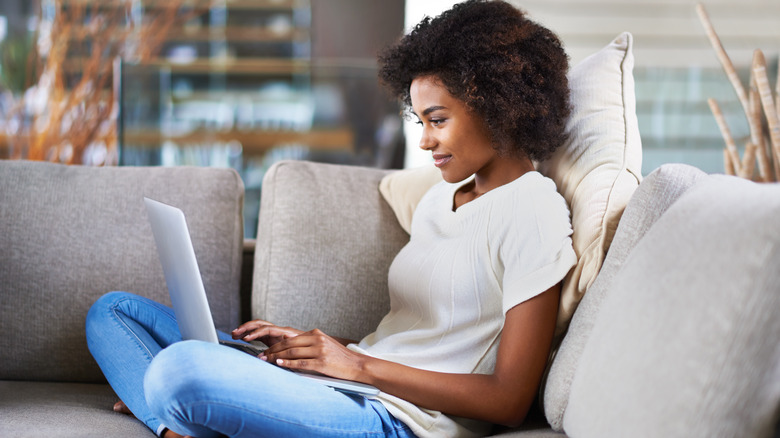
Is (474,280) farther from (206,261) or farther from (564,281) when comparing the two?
(206,261)

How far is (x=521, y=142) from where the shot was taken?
50.9 inches

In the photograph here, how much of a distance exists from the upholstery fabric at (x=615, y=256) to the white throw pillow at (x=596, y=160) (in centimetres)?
4

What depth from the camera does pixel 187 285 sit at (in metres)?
1.09

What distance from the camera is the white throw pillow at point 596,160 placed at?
115cm

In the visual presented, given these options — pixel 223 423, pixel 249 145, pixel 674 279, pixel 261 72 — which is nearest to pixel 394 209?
pixel 223 423

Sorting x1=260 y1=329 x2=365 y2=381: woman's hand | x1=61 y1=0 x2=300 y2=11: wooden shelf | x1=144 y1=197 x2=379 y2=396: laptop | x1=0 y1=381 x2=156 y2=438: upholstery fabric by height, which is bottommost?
x1=0 y1=381 x2=156 y2=438: upholstery fabric

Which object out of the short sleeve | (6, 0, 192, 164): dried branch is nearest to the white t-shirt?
the short sleeve

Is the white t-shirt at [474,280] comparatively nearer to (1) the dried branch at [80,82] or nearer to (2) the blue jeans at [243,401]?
(2) the blue jeans at [243,401]

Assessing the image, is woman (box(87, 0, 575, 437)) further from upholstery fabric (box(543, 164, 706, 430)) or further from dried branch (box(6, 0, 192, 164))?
dried branch (box(6, 0, 192, 164))

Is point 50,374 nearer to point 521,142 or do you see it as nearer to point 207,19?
point 521,142

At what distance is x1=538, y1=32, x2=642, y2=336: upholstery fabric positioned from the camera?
3.76 ft

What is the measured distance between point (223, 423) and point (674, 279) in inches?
23.6

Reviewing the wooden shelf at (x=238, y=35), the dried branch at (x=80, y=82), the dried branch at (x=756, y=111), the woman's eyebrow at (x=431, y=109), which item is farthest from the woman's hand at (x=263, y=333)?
the wooden shelf at (x=238, y=35)

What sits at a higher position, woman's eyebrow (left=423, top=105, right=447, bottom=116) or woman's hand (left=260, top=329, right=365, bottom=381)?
woman's eyebrow (left=423, top=105, right=447, bottom=116)
